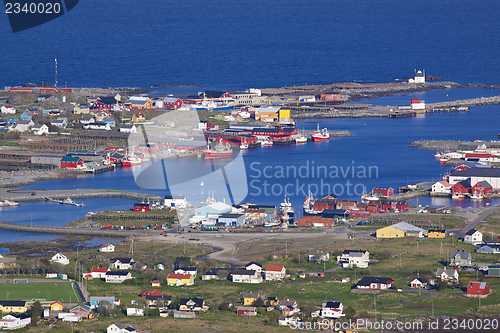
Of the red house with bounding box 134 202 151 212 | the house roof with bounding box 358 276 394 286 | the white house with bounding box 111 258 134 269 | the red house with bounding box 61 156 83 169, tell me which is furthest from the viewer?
the red house with bounding box 61 156 83 169

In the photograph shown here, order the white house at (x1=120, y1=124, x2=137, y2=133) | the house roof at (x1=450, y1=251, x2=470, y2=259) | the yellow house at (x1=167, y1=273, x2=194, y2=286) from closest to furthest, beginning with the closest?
the yellow house at (x1=167, y1=273, x2=194, y2=286) → the house roof at (x1=450, y1=251, x2=470, y2=259) → the white house at (x1=120, y1=124, x2=137, y2=133)

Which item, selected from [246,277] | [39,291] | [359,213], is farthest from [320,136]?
[39,291]

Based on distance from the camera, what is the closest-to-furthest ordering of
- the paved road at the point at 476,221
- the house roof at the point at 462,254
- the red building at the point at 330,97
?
1. the house roof at the point at 462,254
2. the paved road at the point at 476,221
3. the red building at the point at 330,97

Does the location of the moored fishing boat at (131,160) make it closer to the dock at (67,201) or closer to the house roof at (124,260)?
the dock at (67,201)

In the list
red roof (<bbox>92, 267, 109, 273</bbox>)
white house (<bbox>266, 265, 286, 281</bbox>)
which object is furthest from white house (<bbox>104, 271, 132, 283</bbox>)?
white house (<bbox>266, 265, 286, 281</bbox>)

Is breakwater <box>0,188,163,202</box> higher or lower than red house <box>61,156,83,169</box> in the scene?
lower

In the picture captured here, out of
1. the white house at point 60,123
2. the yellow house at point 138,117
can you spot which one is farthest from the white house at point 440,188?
the white house at point 60,123

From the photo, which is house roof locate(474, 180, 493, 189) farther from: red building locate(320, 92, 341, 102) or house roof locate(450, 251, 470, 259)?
red building locate(320, 92, 341, 102)
